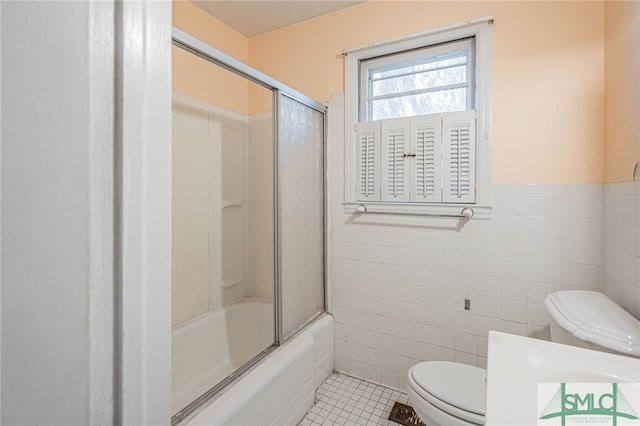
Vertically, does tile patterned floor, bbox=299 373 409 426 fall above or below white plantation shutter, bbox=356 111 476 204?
below

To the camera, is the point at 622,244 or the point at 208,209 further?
the point at 208,209

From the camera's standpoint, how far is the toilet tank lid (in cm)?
95

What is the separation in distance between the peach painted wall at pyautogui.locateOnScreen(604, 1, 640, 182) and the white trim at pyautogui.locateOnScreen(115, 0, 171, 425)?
1521 millimetres

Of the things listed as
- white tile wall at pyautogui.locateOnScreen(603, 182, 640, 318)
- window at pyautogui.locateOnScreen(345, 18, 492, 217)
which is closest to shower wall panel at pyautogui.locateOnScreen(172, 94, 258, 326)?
window at pyautogui.locateOnScreen(345, 18, 492, 217)

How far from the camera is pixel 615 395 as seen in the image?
0.69 m

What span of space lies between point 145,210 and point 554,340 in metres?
1.53

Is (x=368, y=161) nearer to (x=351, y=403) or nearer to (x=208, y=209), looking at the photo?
(x=208, y=209)

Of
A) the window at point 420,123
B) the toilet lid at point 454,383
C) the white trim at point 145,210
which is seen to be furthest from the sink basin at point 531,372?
the window at point 420,123

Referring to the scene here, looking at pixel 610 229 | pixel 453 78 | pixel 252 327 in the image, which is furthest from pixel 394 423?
pixel 453 78

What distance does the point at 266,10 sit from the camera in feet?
6.80

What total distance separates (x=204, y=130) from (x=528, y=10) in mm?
1898

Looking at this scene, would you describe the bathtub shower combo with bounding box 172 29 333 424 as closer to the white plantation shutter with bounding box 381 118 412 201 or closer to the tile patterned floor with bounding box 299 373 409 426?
the tile patterned floor with bounding box 299 373 409 426

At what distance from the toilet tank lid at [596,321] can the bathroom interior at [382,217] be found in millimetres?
18

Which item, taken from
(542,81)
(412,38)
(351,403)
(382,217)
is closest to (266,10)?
(412,38)
